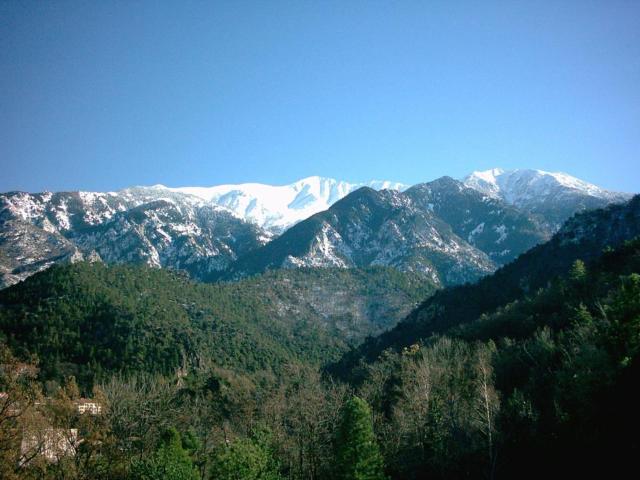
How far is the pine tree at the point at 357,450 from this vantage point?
43031mm

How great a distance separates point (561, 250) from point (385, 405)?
11371cm

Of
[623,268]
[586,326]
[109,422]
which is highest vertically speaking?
[623,268]

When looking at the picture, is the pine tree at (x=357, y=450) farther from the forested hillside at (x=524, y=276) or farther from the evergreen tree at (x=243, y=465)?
the forested hillside at (x=524, y=276)

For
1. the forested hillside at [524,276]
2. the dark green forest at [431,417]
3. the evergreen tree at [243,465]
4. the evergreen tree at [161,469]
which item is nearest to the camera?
the dark green forest at [431,417]

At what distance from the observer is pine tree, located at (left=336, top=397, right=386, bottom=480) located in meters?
43.0

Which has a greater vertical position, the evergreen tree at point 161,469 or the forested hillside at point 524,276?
the forested hillside at point 524,276

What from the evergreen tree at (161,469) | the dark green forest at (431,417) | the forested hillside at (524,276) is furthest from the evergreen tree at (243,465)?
the forested hillside at (524,276)

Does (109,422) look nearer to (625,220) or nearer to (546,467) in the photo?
(546,467)

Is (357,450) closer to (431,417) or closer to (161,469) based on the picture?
(431,417)

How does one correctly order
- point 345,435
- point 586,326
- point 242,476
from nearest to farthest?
point 242,476 → point 345,435 → point 586,326

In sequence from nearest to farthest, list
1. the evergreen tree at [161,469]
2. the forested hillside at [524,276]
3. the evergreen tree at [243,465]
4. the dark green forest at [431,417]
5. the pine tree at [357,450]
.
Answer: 1. the dark green forest at [431,417]
2. the evergreen tree at [161,469]
3. the evergreen tree at [243,465]
4. the pine tree at [357,450]
5. the forested hillside at [524,276]

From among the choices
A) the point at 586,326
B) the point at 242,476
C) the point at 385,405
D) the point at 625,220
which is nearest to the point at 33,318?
the point at 385,405

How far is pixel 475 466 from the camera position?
4688 cm

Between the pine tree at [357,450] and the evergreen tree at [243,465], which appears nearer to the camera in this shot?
the evergreen tree at [243,465]
